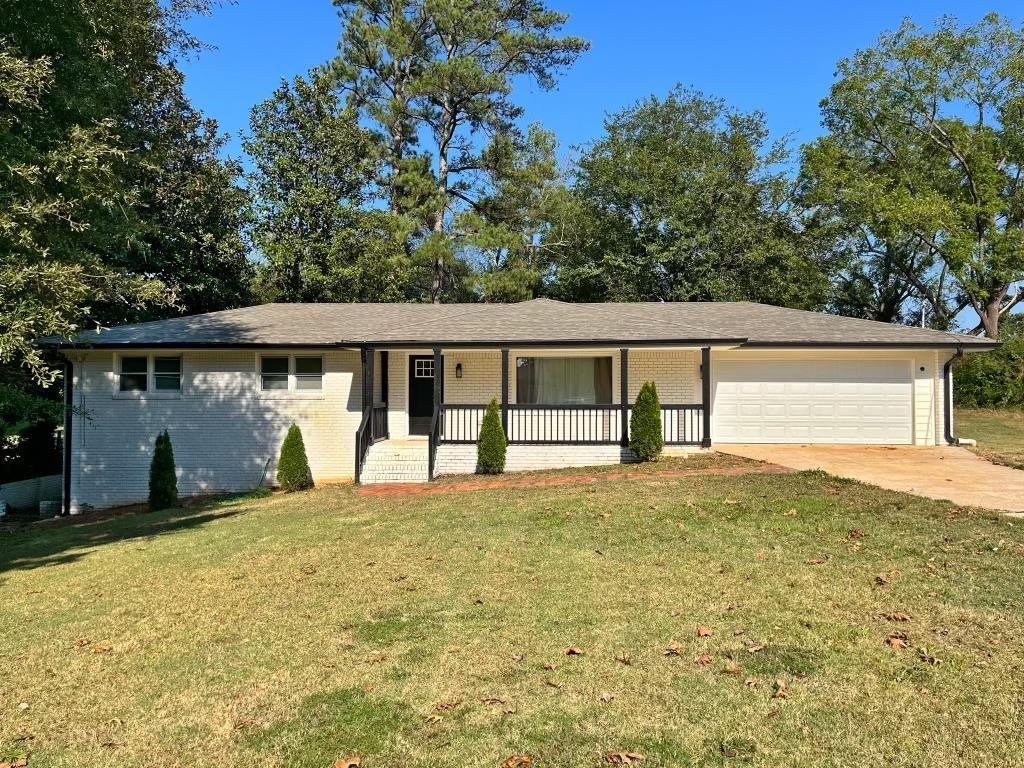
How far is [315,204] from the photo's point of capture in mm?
23734

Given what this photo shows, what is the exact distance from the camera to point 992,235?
91.6 ft

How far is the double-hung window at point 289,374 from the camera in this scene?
1516 cm

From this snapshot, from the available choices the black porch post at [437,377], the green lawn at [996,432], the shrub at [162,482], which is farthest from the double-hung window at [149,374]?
the green lawn at [996,432]

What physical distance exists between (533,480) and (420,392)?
16.9ft

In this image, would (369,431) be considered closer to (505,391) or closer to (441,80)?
(505,391)

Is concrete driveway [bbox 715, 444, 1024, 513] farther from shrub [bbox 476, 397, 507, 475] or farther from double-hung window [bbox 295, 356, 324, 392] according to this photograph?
double-hung window [bbox 295, 356, 324, 392]

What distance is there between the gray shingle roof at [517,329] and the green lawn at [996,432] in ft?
7.98

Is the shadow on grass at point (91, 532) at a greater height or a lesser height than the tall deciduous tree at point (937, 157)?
lesser

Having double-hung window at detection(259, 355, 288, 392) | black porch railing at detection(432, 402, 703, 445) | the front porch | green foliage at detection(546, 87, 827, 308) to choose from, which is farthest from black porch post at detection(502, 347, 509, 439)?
green foliage at detection(546, 87, 827, 308)

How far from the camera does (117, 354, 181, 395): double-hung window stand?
15.0 metres

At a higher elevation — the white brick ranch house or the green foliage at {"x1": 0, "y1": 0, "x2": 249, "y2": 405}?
the green foliage at {"x1": 0, "y1": 0, "x2": 249, "y2": 405}

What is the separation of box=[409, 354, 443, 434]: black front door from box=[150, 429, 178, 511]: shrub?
17.1 feet

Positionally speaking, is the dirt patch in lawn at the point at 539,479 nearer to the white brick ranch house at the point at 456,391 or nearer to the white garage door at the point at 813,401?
the white brick ranch house at the point at 456,391

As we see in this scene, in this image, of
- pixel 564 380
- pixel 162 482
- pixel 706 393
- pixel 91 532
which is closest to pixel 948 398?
pixel 706 393
